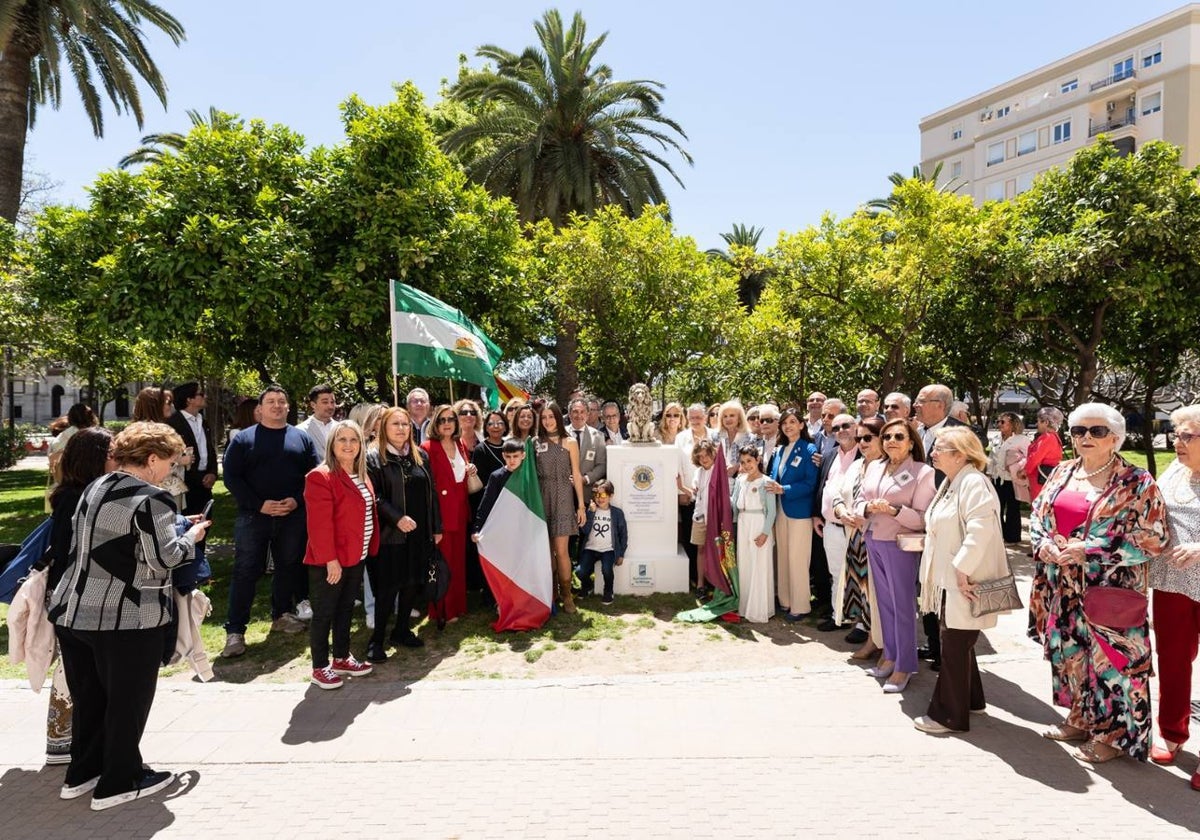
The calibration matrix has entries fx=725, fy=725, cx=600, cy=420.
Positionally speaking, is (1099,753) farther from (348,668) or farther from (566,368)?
(566,368)

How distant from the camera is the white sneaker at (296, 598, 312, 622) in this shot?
22.8 feet

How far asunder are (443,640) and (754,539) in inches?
120

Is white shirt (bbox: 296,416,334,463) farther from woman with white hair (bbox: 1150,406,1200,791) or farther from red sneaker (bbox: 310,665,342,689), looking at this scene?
woman with white hair (bbox: 1150,406,1200,791)

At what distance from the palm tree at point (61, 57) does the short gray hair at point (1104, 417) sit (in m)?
21.9

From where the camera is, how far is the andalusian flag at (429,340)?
334 inches

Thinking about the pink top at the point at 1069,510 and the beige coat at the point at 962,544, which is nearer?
the pink top at the point at 1069,510

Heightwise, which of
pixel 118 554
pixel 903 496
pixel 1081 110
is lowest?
pixel 118 554

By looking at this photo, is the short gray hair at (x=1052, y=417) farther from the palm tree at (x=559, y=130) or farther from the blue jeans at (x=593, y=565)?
the palm tree at (x=559, y=130)

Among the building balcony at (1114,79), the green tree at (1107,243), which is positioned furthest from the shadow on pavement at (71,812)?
the building balcony at (1114,79)

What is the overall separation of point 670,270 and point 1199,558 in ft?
41.0

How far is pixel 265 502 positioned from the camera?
632 cm

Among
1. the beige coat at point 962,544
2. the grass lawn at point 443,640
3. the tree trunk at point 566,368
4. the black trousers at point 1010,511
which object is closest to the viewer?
the beige coat at point 962,544

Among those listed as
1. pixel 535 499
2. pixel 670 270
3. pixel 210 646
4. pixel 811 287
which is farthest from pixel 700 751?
pixel 670 270

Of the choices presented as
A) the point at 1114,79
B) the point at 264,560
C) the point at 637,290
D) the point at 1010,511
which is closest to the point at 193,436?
the point at 264,560
